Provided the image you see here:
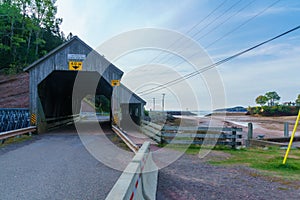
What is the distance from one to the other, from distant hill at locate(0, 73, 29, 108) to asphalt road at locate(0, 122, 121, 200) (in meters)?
20.1

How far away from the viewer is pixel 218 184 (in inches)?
209

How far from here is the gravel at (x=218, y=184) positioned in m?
4.61

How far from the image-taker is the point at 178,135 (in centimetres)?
1102

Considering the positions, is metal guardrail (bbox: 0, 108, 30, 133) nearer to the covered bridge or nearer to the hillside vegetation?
the covered bridge

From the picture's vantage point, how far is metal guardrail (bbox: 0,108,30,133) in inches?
459

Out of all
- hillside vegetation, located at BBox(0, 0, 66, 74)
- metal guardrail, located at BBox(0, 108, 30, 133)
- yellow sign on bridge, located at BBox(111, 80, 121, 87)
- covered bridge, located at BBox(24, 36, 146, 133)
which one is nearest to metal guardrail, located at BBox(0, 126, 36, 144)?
metal guardrail, located at BBox(0, 108, 30, 133)

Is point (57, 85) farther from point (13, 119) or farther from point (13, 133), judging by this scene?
point (13, 133)

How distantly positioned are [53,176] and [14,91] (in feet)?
97.6

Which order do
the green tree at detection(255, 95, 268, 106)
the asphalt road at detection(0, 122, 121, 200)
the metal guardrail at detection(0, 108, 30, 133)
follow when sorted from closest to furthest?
the asphalt road at detection(0, 122, 121, 200) → the metal guardrail at detection(0, 108, 30, 133) → the green tree at detection(255, 95, 268, 106)

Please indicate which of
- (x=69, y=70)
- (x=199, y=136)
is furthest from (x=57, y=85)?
(x=199, y=136)

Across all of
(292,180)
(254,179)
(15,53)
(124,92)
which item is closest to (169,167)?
(254,179)

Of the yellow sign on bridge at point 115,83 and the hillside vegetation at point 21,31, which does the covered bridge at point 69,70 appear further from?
the hillside vegetation at point 21,31

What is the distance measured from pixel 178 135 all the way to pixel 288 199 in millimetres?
6665

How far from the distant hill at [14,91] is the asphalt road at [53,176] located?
66.0 ft
